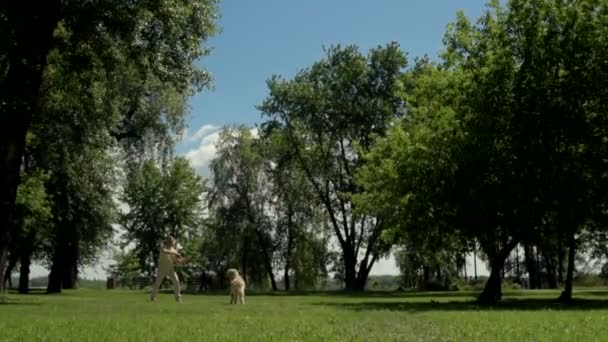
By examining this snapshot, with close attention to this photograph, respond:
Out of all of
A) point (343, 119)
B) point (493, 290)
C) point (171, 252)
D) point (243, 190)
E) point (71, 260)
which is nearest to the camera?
point (171, 252)

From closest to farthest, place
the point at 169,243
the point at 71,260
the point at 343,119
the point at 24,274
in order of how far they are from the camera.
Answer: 1. the point at 169,243
2. the point at 24,274
3. the point at 71,260
4. the point at 343,119

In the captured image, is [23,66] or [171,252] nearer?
[23,66]

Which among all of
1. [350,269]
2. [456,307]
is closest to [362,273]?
[350,269]

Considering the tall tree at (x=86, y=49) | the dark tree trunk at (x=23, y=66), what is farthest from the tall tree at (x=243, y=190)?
the dark tree trunk at (x=23, y=66)

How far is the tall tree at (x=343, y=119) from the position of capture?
61.5m

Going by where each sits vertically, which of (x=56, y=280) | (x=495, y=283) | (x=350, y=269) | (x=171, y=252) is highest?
(x=350, y=269)

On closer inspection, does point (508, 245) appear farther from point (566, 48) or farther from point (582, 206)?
point (566, 48)

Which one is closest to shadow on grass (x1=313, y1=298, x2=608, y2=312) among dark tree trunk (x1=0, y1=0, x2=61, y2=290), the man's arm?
the man's arm

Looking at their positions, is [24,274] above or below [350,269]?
below

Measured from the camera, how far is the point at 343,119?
62.2m

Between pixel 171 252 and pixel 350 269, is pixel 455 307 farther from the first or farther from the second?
pixel 350 269

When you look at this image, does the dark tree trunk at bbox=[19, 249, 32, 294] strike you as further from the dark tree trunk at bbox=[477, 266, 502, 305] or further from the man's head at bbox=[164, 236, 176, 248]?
the dark tree trunk at bbox=[477, 266, 502, 305]

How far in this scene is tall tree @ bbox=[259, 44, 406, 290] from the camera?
2422 inches

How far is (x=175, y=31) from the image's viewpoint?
23.4 meters
